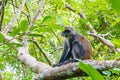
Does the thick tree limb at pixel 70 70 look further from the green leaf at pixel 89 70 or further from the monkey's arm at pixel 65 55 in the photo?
the monkey's arm at pixel 65 55

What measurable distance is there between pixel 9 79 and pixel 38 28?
5.80 metres

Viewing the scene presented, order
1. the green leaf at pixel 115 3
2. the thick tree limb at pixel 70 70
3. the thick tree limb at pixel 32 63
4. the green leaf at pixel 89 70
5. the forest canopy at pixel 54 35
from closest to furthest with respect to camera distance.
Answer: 1. the green leaf at pixel 115 3
2. the green leaf at pixel 89 70
3. the forest canopy at pixel 54 35
4. the thick tree limb at pixel 70 70
5. the thick tree limb at pixel 32 63

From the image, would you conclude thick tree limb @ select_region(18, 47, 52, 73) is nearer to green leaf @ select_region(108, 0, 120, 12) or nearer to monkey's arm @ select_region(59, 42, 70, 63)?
monkey's arm @ select_region(59, 42, 70, 63)

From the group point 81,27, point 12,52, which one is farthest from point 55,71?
point 81,27

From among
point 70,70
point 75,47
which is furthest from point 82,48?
point 70,70

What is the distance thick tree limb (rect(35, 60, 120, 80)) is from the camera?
1.63m

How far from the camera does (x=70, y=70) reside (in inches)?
74.2

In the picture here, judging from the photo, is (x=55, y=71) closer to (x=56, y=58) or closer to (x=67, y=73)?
(x=67, y=73)

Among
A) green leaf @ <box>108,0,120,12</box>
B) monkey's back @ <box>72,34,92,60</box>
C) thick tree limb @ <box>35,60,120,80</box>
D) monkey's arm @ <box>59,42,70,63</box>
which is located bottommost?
monkey's arm @ <box>59,42,70,63</box>

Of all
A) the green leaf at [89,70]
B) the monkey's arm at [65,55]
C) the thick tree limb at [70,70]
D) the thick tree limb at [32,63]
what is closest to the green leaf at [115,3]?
the green leaf at [89,70]

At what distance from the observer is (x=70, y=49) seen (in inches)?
194

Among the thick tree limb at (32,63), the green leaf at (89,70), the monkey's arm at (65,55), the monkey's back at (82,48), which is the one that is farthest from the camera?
the monkey's arm at (65,55)

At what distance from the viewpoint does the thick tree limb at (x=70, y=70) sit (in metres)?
1.63

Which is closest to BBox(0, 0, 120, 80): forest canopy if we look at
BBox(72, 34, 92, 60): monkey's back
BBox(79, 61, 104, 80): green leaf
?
BBox(79, 61, 104, 80): green leaf
